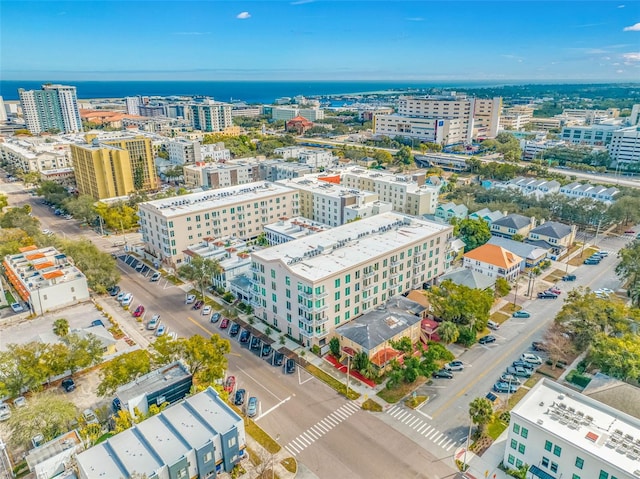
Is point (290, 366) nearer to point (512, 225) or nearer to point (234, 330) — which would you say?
point (234, 330)

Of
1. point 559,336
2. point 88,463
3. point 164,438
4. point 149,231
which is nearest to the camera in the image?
point 88,463

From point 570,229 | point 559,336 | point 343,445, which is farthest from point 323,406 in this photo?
point 570,229

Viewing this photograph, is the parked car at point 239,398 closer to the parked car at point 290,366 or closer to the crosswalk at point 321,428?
the parked car at point 290,366

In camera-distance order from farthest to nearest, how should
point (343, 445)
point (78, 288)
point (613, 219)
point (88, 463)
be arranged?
point (613, 219) < point (78, 288) < point (343, 445) < point (88, 463)

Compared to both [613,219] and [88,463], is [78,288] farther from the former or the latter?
[613,219]

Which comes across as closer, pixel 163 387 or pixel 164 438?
pixel 164 438

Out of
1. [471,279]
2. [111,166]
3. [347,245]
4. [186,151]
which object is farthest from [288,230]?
[186,151]
